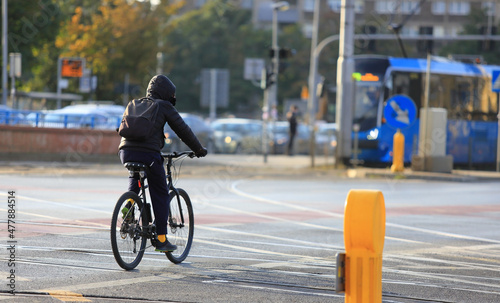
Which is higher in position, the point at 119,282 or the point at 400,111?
the point at 400,111

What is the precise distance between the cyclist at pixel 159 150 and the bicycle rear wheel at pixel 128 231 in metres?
0.16

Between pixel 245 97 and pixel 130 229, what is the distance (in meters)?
73.1

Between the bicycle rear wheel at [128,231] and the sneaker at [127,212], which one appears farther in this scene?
the sneaker at [127,212]

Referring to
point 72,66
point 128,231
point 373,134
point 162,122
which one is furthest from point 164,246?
point 72,66

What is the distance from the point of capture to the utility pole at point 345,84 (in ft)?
90.6

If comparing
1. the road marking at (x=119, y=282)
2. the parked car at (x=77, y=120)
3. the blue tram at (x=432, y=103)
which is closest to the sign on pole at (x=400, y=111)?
the blue tram at (x=432, y=103)

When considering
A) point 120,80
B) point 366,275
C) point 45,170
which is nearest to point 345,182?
point 45,170

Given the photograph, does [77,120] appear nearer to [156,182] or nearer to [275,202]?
[275,202]

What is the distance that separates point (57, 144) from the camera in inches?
1062

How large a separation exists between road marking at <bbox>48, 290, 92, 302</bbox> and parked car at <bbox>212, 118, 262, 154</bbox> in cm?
3321

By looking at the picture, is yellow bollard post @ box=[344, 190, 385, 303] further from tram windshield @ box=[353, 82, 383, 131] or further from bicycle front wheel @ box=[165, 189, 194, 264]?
tram windshield @ box=[353, 82, 383, 131]

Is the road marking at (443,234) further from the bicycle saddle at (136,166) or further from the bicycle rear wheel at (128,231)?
the bicycle saddle at (136,166)

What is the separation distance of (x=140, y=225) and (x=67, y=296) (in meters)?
1.69

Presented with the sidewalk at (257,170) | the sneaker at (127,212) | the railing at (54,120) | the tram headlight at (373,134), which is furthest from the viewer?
the tram headlight at (373,134)
